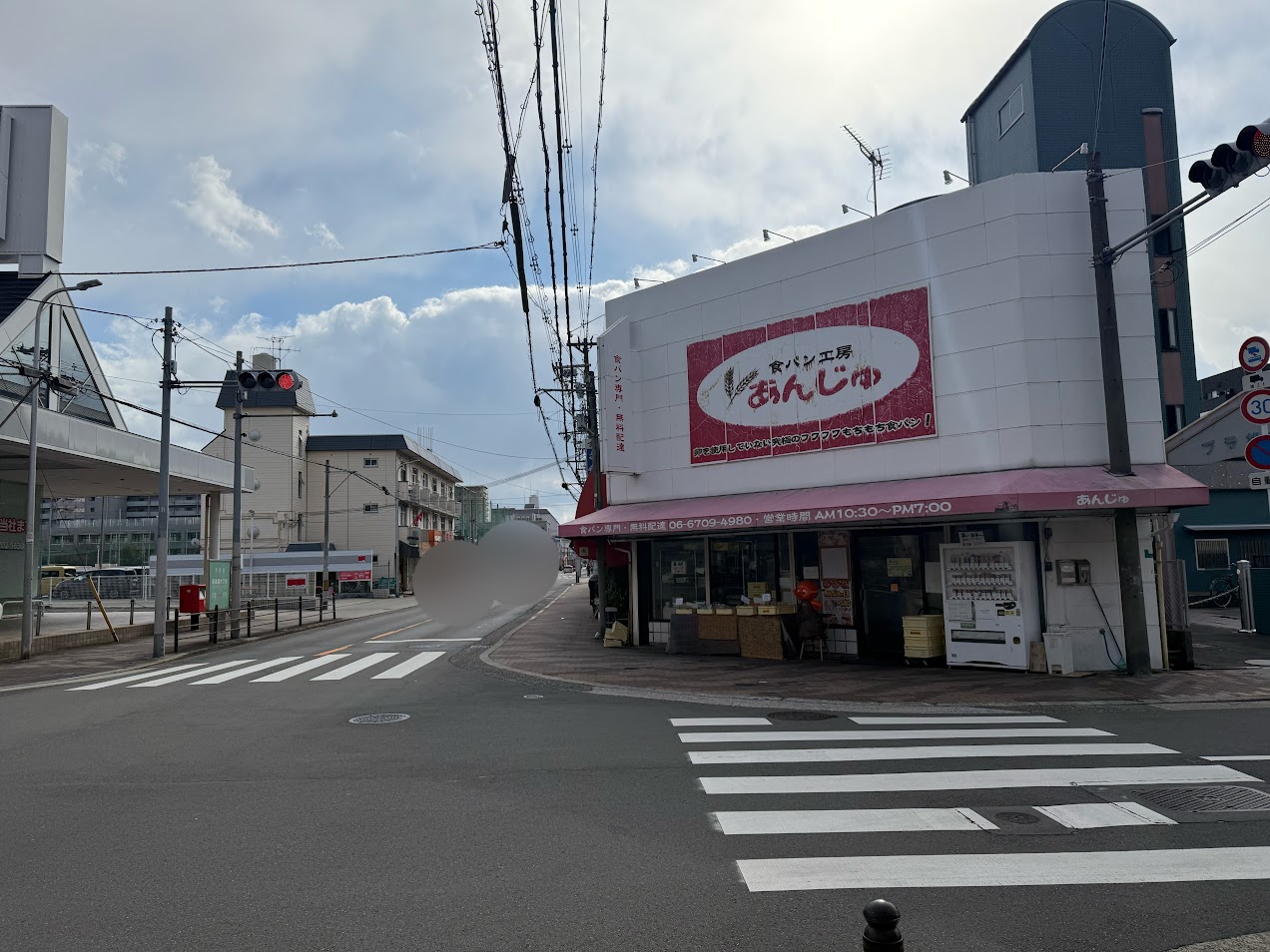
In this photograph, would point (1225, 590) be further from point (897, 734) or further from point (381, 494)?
point (381, 494)

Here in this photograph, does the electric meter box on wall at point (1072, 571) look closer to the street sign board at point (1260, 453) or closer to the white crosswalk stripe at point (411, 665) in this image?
the street sign board at point (1260, 453)

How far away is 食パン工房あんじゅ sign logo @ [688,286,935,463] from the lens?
50.8 ft

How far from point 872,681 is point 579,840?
905cm

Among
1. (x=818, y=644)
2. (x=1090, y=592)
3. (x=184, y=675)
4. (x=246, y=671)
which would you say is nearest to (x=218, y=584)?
(x=184, y=675)

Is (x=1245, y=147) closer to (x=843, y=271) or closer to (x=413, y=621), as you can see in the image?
(x=843, y=271)

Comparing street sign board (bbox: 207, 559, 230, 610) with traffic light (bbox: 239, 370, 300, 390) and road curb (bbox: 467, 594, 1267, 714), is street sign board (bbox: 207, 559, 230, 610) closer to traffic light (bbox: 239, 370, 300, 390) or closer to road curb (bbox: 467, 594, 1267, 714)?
traffic light (bbox: 239, 370, 300, 390)

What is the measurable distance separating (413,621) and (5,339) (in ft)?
54.1

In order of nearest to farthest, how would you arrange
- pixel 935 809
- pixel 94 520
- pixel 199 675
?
pixel 935 809
pixel 199 675
pixel 94 520

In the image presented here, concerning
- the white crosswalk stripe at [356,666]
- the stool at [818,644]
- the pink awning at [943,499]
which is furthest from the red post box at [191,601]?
the stool at [818,644]

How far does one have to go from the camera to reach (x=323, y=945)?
167 inches

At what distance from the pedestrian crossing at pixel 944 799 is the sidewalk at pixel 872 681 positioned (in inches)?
78.6

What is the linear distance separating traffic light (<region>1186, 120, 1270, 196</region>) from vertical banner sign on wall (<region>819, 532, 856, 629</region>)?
8.53m

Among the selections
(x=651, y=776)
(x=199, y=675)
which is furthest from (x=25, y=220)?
(x=651, y=776)

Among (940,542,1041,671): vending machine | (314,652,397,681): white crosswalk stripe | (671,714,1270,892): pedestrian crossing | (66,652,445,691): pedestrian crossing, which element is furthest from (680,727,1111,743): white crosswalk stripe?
(314,652,397,681): white crosswalk stripe
